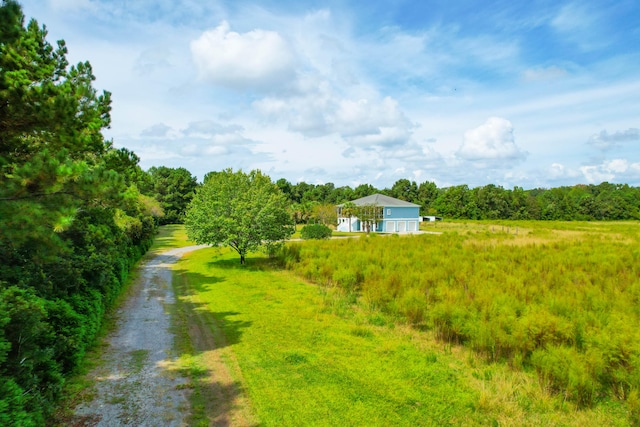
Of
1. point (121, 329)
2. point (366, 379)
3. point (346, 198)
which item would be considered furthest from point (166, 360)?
point (346, 198)

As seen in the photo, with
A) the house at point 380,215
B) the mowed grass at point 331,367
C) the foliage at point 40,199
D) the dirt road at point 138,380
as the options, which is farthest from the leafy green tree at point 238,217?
the house at point 380,215

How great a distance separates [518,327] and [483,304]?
1924mm

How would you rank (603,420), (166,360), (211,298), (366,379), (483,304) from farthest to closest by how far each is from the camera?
(211,298) → (483,304) → (166,360) → (366,379) → (603,420)

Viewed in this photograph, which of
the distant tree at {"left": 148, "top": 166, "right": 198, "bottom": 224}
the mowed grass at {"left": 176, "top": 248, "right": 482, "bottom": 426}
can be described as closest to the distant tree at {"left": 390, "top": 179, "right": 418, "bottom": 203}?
the distant tree at {"left": 148, "top": 166, "right": 198, "bottom": 224}

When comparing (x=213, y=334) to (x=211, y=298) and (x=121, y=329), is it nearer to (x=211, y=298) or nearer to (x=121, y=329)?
(x=121, y=329)

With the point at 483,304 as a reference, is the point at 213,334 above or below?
below

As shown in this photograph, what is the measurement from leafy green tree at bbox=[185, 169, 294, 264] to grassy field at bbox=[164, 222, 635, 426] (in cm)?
831

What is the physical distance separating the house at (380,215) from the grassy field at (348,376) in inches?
1563

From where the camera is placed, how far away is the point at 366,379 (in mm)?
7996

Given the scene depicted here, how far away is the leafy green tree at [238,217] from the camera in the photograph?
2178 centimetres

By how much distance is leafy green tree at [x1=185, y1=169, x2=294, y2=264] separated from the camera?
2178 cm

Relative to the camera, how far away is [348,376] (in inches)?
320

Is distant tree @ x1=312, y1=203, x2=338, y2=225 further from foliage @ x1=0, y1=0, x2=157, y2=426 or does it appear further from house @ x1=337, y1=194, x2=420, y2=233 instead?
foliage @ x1=0, y1=0, x2=157, y2=426

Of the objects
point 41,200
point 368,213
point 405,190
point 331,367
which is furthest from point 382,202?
point 41,200
